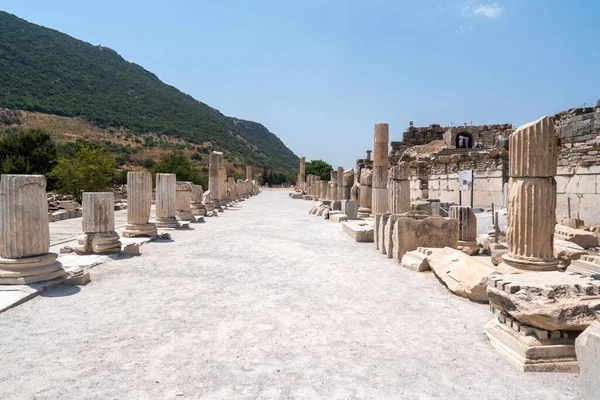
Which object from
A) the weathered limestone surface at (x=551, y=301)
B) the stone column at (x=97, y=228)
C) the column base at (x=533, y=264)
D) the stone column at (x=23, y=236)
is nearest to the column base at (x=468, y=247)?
the column base at (x=533, y=264)

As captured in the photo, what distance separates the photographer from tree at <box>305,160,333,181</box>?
54394 mm

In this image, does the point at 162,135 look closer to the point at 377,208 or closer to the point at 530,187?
the point at 377,208

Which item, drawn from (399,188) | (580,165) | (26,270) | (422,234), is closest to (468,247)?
(422,234)

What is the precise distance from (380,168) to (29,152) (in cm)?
2528

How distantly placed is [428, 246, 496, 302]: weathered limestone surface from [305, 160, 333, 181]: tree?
47827 mm

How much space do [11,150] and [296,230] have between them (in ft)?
80.2

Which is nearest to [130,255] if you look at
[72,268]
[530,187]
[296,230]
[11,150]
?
[72,268]

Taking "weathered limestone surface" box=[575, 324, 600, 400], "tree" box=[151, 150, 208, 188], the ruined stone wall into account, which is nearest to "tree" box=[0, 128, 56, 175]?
"tree" box=[151, 150, 208, 188]

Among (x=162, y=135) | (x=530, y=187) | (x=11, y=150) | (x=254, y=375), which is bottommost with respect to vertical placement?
(x=254, y=375)

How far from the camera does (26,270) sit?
546 cm

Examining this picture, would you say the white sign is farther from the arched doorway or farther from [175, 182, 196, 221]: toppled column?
the arched doorway

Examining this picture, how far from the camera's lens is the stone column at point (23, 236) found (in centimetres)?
544

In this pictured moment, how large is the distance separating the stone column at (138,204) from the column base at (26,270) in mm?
4527

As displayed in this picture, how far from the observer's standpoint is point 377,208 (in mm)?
14211
